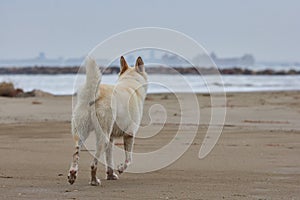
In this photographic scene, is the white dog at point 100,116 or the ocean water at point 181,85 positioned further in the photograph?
the ocean water at point 181,85

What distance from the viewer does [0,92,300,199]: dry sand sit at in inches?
315

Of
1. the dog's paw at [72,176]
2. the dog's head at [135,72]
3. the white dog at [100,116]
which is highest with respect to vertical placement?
the dog's head at [135,72]

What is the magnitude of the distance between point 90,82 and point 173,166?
241cm

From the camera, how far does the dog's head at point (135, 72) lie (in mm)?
10523

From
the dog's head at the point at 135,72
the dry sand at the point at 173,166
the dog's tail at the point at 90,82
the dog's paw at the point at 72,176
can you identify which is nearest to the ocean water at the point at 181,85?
the dry sand at the point at 173,166

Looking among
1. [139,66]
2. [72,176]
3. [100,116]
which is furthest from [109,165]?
[139,66]

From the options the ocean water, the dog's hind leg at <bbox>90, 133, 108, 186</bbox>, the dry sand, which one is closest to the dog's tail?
the dog's hind leg at <bbox>90, 133, 108, 186</bbox>

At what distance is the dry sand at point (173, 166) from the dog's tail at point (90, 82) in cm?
109

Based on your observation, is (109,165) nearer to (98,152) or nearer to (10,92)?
(98,152)

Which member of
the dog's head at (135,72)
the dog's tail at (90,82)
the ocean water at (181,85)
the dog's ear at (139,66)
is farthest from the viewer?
the ocean water at (181,85)

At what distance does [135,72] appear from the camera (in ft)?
34.8

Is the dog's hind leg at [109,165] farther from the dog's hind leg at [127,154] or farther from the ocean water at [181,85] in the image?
the ocean water at [181,85]

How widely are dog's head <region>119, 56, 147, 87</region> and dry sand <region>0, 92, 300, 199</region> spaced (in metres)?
1.41

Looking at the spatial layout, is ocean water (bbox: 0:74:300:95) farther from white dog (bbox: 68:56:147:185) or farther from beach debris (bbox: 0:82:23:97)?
white dog (bbox: 68:56:147:185)
